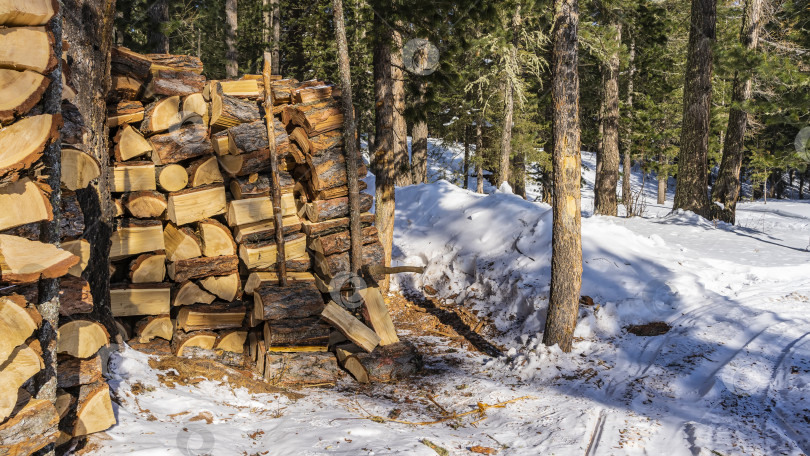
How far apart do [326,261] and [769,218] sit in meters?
16.5

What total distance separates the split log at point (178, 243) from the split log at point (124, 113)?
123 centimetres

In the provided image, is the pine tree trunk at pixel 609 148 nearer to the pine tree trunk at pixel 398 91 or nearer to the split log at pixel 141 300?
the pine tree trunk at pixel 398 91

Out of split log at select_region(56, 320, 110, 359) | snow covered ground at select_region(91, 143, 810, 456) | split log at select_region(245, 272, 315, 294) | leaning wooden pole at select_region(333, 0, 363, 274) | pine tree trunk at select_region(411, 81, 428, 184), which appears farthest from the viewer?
pine tree trunk at select_region(411, 81, 428, 184)

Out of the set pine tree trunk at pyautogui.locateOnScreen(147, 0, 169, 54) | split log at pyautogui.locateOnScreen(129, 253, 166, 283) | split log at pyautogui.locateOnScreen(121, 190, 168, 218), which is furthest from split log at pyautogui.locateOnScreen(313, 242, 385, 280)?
pine tree trunk at pyautogui.locateOnScreen(147, 0, 169, 54)

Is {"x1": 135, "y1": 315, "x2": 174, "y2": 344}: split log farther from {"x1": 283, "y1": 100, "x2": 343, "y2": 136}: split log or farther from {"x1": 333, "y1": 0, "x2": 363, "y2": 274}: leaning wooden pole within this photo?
{"x1": 283, "y1": 100, "x2": 343, "y2": 136}: split log

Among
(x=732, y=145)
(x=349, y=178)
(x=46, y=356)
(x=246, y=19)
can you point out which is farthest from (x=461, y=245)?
(x=246, y=19)

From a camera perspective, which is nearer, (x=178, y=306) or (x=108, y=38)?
(x=108, y=38)

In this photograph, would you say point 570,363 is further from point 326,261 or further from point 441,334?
point 326,261

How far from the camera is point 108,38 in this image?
5047 millimetres

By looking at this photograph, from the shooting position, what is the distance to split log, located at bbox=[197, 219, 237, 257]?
598 centimetres

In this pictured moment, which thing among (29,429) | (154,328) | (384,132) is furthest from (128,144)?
(384,132)

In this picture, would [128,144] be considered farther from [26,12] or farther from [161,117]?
[26,12]

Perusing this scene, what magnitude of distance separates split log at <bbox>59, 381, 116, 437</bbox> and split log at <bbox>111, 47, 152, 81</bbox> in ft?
12.9

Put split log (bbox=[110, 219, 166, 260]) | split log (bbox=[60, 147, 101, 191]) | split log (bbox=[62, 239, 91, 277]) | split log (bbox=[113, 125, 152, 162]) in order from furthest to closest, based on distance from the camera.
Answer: split log (bbox=[113, 125, 152, 162]) < split log (bbox=[110, 219, 166, 260]) < split log (bbox=[60, 147, 101, 191]) < split log (bbox=[62, 239, 91, 277])
